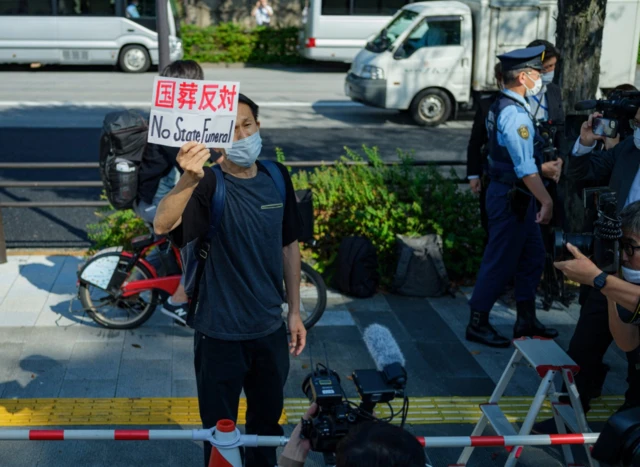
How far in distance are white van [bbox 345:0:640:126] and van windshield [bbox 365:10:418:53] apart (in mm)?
25

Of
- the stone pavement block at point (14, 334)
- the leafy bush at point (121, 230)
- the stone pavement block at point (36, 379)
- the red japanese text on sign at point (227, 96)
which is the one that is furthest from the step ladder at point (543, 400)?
the leafy bush at point (121, 230)

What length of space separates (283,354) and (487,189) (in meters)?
2.87

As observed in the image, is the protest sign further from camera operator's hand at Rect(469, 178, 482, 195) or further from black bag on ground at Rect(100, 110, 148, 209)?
camera operator's hand at Rect(469, 178, 482, 195)

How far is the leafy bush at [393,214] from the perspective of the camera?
24.3ft

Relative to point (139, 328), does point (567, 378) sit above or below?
above

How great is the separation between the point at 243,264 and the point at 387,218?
157 inches

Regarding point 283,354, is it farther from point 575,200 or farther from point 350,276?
point 575,200

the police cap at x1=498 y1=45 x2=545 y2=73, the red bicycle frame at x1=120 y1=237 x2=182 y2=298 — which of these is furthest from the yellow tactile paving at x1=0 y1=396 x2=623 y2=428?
the police cap at x1=498 y1=45 x2=545 y2=73

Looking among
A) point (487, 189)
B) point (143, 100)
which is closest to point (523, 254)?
point (487, 189)

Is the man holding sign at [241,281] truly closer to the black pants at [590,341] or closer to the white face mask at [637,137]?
the black pants at [590,341]

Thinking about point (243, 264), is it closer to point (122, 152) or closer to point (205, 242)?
point (205, 242)

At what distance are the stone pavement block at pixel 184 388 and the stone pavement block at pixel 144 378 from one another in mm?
33

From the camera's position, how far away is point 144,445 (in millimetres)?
4777

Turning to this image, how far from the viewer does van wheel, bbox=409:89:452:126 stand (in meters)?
16.6
